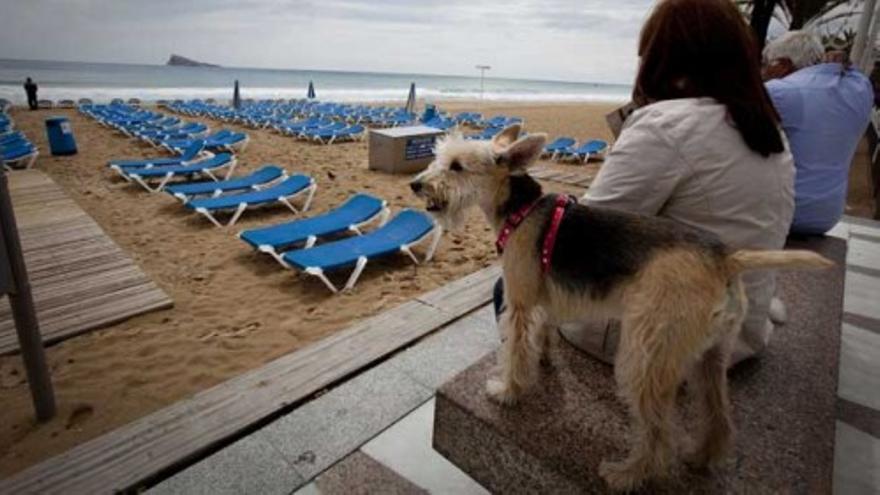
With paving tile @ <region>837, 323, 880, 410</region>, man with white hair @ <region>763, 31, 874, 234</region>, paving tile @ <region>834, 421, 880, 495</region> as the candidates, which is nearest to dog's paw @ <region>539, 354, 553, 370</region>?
paving tile @ <region>834, 421, 880, 495</region>

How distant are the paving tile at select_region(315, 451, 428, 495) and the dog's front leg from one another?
612 millimetres

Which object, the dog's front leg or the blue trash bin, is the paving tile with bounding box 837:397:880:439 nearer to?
the dog's front leg

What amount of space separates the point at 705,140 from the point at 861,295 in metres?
3.76

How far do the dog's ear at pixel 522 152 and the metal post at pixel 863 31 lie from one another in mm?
8799

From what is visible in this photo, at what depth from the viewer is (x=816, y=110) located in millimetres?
2986

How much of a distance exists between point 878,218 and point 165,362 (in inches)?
360

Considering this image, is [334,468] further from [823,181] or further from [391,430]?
[823,181]

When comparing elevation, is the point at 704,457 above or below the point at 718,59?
below

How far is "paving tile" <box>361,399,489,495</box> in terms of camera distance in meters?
2.10

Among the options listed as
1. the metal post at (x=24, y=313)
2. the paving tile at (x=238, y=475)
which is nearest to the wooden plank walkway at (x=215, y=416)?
the paving tile at (x=238, y=475)

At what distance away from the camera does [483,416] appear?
1865 millimetres

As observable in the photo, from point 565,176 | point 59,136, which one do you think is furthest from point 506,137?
point 59,136

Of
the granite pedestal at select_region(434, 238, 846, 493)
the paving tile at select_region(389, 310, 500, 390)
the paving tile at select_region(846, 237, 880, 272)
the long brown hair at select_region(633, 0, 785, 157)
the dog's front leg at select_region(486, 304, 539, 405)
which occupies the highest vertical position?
the long brown hair at select_region(633, 0, 785, 157)

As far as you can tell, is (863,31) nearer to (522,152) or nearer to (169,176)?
(522,152)
